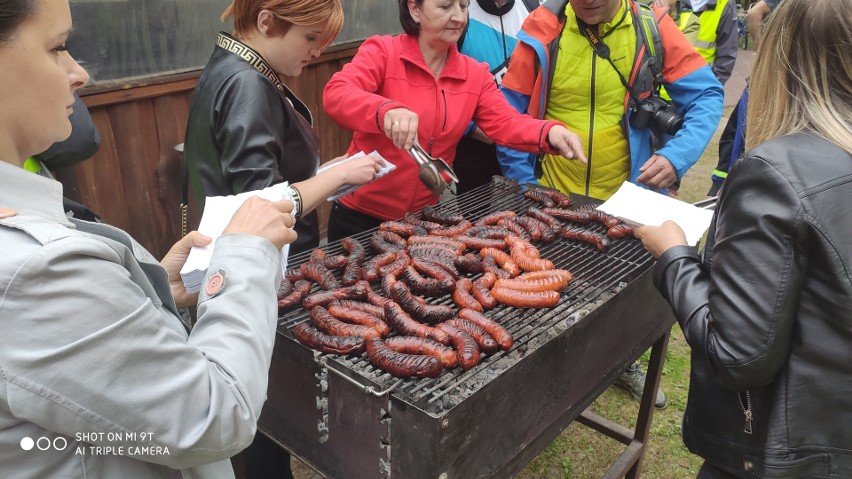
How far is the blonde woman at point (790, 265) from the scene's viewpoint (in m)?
1.76

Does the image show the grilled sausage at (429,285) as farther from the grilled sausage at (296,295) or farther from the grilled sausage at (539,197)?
the grilled sausage at (539,197)

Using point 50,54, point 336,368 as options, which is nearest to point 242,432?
point 336,368

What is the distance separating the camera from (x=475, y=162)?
5.32 metres

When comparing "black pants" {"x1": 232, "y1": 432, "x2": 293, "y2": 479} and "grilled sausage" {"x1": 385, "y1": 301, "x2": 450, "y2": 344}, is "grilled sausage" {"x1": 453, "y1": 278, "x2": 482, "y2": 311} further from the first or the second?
"black pants" {"x1": 232, "y1": 432, "x2": 293, "y2": 479}

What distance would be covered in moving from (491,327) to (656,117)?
2.61m

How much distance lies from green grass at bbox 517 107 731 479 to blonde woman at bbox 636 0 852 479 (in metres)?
2.40

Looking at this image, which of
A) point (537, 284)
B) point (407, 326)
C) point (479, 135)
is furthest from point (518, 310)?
point (479, 135)

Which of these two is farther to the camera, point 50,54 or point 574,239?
point 574,239

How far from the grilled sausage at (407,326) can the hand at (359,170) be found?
2.99 ft

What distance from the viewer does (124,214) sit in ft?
15.8

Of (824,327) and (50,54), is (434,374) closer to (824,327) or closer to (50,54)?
(824,327)

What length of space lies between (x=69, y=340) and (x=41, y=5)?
2.33 feet

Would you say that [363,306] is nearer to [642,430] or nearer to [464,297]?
[464,297]

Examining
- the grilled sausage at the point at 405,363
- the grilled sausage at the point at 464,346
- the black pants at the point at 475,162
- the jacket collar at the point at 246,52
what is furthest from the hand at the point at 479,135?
the grilled sausage at the point at 405,363
